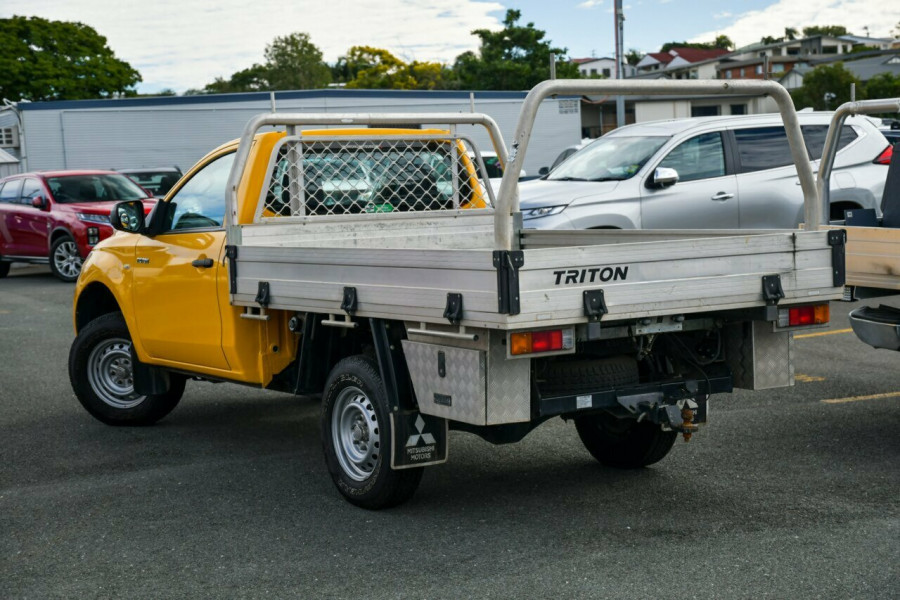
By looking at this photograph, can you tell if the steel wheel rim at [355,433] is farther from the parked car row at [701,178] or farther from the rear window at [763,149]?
the rear window at [763,149]

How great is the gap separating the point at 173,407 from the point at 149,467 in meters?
1.38

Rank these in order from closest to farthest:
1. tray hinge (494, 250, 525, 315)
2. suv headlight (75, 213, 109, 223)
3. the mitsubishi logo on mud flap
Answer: tray hinge (494, 250, 525, 315) → the mitsubishi logo on mud flap → suv headlight (75, 213, 109, 223)

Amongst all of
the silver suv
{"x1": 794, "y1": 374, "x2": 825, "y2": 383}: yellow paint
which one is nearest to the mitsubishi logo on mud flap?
{"x1": 794, "y1": 374, "x2": 825, "y2": 383}: yellow paint

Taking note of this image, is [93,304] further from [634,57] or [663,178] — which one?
[634,57]

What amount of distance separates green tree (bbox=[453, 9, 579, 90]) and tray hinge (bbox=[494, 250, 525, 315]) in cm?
7054

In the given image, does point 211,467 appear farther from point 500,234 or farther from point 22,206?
point 22,206

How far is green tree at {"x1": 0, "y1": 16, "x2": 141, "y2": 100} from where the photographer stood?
6569 cm

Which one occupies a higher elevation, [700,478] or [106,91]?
[106,91]

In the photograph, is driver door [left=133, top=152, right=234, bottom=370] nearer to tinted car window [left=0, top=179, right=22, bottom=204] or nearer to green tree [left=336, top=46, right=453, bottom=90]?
tinted car window [left=0, top=179, right=22, bottom=204]

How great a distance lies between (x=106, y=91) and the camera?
2719 inches

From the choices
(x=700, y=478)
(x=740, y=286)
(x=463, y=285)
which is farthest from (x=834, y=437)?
(x=463, y=285)

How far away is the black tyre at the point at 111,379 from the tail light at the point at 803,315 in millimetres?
4322

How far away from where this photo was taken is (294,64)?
10719 centimetres

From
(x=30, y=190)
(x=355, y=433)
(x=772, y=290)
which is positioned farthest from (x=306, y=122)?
(x=30, y=190)
